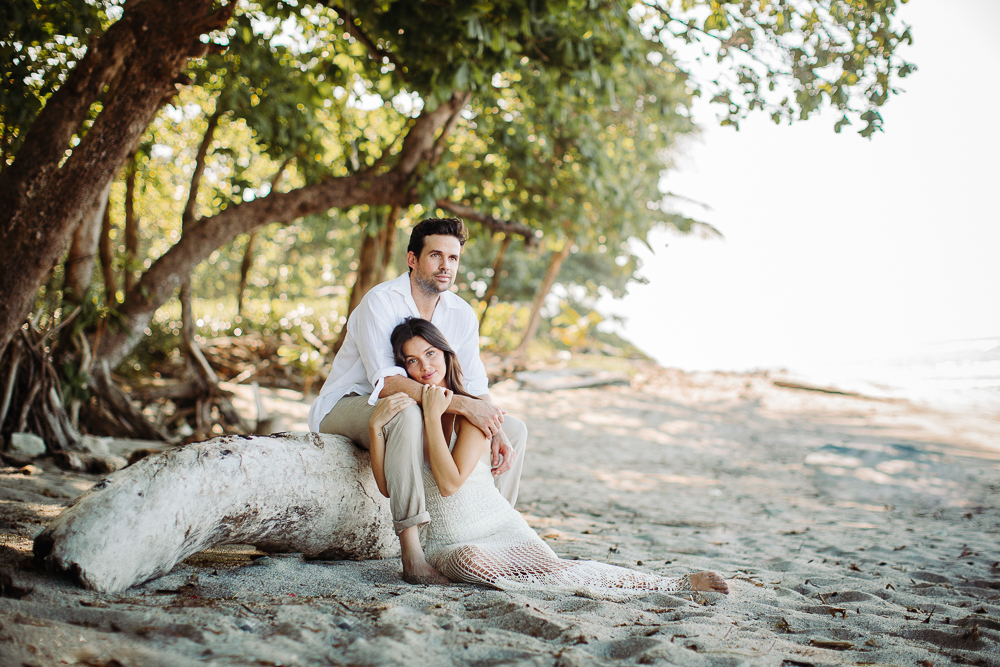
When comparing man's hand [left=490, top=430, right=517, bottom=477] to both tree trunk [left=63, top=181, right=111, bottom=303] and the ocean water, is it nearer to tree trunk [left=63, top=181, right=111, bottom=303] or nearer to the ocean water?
tree trunk [left=63, top=181, right=111, bottom=303]

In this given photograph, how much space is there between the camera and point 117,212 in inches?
480

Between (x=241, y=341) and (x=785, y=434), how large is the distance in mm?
8644

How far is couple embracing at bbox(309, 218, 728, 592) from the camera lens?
9.17 ft

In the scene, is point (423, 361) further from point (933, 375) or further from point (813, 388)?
point (933, 375)

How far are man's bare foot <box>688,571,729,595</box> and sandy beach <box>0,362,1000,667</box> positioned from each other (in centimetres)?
8

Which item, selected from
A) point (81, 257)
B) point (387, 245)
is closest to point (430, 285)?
point (81, 257)

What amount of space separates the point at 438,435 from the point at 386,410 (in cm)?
27

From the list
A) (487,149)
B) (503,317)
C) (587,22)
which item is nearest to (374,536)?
(587,22)

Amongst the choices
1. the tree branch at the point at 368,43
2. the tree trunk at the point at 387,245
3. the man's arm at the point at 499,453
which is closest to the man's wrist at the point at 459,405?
the man's arm at the point at 499,453

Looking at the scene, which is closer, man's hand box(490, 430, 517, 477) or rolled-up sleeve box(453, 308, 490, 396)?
man's hand box(490, 430, 517, 477)

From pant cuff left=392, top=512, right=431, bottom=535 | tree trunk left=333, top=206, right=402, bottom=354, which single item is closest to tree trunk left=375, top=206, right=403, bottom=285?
tree trunk left=333, top=206, right=402, bottom=354

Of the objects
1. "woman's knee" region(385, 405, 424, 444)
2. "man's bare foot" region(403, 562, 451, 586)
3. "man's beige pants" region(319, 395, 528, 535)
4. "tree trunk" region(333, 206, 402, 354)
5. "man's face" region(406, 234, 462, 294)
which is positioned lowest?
"man's bare foot" region(403, 562, 451, 586)

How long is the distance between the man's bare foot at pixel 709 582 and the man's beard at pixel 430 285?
1893 mm

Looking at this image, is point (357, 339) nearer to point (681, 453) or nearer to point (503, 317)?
point (681, 453)
